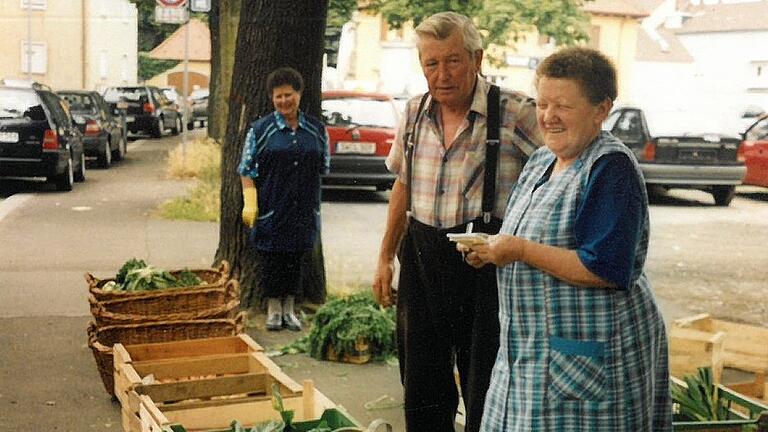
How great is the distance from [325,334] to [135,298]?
1266 mm

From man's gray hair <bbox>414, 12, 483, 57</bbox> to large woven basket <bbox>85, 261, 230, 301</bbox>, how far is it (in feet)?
→ 9.53

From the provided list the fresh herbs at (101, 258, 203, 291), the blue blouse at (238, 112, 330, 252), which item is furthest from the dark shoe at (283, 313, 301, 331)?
the fresh herbs at (101, 258, 203, 291)

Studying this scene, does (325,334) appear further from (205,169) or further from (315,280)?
(205,169)

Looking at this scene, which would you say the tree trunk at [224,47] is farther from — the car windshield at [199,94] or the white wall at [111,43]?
the car windshield at [199,94]

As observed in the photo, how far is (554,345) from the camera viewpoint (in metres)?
3.46

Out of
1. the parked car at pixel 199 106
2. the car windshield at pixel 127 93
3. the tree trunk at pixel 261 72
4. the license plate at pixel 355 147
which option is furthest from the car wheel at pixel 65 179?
the parked car at pixel 199 106

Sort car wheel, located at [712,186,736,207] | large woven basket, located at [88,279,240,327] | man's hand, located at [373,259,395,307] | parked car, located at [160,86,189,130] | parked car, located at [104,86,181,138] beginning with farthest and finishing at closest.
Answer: parked car, located at [160,86,189,130], parked car, located at [104,86,181,138], car wheel, located at [712,186,736,207], large woven basket, located at [88,279,240,327], man's hand, located at [373,259,395,307]

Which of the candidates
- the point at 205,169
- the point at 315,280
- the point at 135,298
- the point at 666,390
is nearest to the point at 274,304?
the point at 315,280

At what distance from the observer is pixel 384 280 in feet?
16.1

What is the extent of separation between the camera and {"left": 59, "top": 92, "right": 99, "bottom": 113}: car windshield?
24953 mm

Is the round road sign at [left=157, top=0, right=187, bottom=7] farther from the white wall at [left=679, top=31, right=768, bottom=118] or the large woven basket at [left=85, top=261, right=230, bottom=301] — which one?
the large woven basket at [left=85, top=261, right=230, bottom=301]

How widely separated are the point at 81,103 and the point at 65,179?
6.65 m

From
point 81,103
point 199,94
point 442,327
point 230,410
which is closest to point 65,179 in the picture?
point 81,103

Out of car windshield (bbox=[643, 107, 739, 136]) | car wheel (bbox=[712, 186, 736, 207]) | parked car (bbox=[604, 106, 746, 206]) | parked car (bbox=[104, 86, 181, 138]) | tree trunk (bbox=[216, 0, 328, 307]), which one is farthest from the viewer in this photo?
parked car (bbox=[104, 86, 181, 138])
